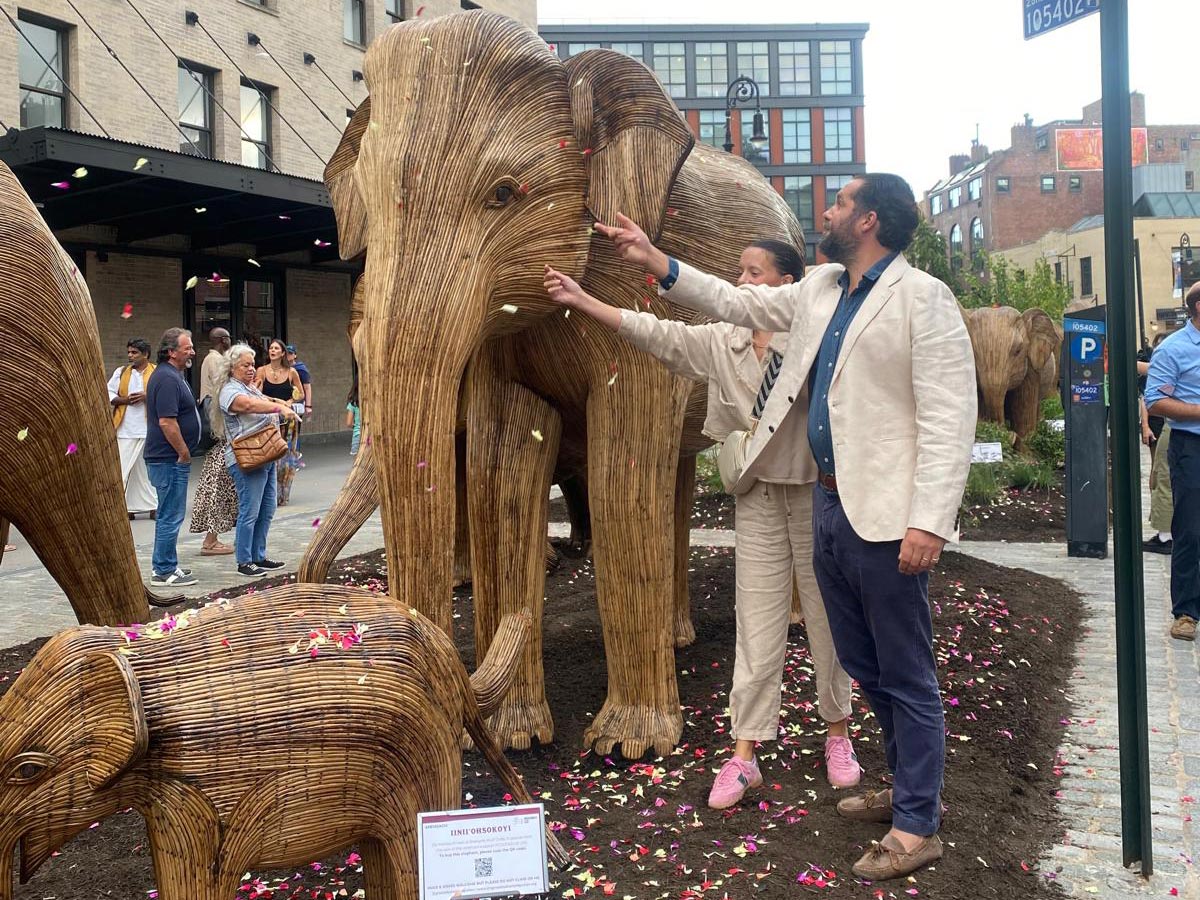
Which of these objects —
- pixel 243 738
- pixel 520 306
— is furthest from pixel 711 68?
pixel 243 738

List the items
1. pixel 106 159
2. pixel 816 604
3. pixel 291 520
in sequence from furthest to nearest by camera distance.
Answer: pixel 106 159, pixel 291 520, pixel 816 604

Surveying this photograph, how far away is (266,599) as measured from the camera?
7.11 ft

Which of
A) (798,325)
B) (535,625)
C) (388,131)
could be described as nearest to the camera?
(388,131)

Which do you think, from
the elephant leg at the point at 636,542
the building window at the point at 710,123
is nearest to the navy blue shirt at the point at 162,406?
the elephant leg at the point at 636,542

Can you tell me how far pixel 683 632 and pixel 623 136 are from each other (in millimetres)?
2914

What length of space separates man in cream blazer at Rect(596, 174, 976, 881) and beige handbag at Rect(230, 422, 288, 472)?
5468mm

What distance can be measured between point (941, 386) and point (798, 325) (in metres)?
Result: 0.55

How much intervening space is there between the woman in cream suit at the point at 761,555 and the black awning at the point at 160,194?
8165mm

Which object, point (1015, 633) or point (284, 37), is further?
point (284, 37)

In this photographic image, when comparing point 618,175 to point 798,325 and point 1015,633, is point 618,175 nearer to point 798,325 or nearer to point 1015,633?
point 798,325

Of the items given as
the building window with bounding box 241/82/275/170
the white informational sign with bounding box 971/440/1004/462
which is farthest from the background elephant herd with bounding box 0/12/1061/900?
the building window with bounding box 241/82/275/170

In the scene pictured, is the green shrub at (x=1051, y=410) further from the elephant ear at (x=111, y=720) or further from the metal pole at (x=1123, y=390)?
the elephant ear at (x=111, y=720)

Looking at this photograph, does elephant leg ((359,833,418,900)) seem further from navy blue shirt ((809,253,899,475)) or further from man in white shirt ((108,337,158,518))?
man in white shirt ((108,337,158,518))

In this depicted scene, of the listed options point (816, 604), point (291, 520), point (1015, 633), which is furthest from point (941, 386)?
point (291, 520)
